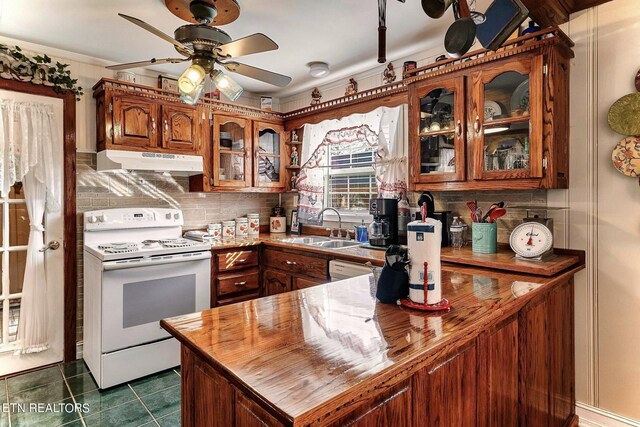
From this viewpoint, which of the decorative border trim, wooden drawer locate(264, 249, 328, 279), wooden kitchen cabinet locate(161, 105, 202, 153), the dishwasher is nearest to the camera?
the decorative border trim

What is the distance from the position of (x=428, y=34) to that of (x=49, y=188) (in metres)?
3.12

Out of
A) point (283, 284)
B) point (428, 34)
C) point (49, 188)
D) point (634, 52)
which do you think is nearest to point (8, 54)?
point (49, 188)

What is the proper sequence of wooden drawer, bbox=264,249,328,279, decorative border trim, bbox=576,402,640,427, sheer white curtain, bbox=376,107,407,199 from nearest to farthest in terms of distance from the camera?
decorative border trim, bbox=576,402,640,427
wooden drawer, bbox=264,249,328,279
sheer white curtain, bbox=376,107,407,199

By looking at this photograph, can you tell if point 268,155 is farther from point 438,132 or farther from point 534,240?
point 534,240

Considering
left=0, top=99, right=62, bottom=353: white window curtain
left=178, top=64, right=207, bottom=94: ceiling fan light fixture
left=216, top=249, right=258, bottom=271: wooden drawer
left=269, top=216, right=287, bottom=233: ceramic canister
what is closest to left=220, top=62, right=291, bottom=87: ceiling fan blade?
left=178, top=64, right=207, bottom=94: ceiling fan light fixture

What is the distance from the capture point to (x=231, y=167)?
3672mm

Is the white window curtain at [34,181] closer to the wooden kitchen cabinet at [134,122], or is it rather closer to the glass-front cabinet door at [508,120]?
the wooden kitchen cabinet at [134,122]

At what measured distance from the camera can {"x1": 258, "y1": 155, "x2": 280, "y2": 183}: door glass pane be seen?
12.8 feet

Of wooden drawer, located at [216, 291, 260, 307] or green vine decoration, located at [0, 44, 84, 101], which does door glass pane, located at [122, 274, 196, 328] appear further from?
green vine decoration, located at [0, 44, 84, 101]

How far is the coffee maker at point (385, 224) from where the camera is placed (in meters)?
2.90

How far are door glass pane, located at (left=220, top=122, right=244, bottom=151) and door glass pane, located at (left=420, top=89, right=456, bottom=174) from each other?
190cm

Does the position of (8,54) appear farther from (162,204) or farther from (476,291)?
(476,291)

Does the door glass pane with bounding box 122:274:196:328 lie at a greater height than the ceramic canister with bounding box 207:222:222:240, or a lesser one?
lesser

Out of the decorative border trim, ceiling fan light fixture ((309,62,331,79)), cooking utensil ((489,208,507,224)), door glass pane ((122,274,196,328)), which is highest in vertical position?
ceiling fan light fixture ((309,62,331,79))
